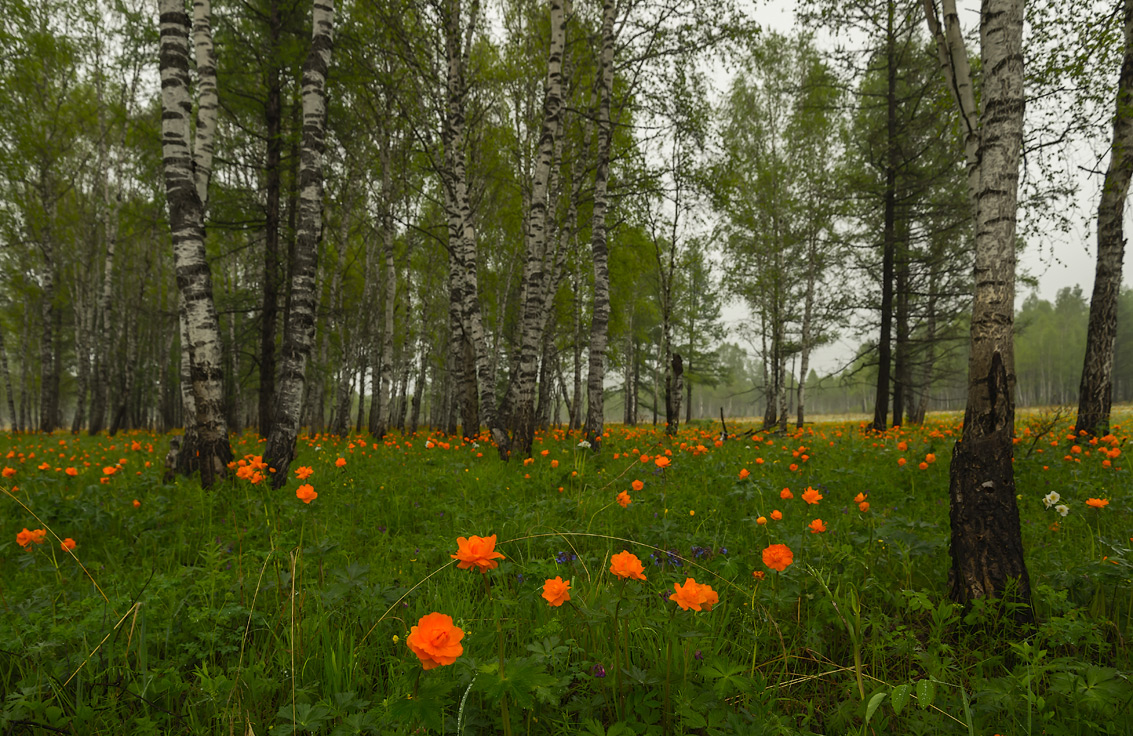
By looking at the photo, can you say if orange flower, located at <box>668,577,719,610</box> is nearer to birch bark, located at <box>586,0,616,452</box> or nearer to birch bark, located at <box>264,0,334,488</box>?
birch bark, located at <box>264,0,334,488</box>

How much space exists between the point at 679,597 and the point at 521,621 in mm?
964

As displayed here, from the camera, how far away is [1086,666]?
4.86 ft

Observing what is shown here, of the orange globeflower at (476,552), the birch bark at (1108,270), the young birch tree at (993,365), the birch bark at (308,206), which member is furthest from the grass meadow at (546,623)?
the birch bark at (1108,270)

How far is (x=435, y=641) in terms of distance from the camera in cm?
104

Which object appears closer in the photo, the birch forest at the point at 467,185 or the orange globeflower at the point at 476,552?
the orange globeflower at the point at 476,552

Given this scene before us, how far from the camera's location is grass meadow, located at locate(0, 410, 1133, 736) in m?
1.42

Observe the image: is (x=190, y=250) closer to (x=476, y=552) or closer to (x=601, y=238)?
(x=476, y=552)

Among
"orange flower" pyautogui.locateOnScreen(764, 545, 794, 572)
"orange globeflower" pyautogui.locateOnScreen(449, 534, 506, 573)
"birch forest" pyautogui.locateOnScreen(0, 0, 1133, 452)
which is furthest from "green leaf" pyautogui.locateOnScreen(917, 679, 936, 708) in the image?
"birch forest" pyautogui.locateOnScreen(0, 0, 1133, 452)

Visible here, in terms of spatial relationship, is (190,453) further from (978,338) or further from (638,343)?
(638,343)

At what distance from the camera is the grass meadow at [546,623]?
142 cm

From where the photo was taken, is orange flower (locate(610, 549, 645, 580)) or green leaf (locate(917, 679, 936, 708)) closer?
green leaf (locate(917, 679, 936, 708))

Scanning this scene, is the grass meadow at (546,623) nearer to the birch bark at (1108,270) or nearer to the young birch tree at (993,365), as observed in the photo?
the young birch tree at (993,365)

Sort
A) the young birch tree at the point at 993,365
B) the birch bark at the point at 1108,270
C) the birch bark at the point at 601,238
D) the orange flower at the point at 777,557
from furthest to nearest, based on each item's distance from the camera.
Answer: the birch bark at the point at 601,238, the birch bark at the point at 1108,270, the young birch tree at the point at 993,365, the orange flower at the point at 777,557

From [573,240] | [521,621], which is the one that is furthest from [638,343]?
[521,621]
